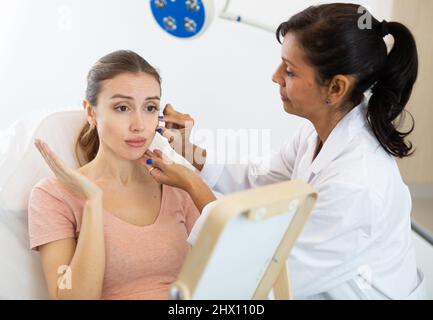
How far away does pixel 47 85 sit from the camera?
172 centimetres

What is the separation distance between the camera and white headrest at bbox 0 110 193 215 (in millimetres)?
1228

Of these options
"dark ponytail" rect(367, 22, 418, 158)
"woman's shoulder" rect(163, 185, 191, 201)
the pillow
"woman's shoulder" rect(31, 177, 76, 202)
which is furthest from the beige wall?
"woman's shoulder" rect(31, 177, 76, 202)

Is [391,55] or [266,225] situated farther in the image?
[391,55]

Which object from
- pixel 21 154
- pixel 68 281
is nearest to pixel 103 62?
pixel 21 154

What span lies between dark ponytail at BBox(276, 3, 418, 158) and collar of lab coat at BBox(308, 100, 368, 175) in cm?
3

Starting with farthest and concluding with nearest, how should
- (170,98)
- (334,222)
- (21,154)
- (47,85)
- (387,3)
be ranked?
(387,3)
(170,98)
(47,85)
(21,154)
(334,222)

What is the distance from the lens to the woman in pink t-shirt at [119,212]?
104cm

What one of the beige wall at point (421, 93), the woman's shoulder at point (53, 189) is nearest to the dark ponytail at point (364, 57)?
the woman's shoulder at point (53, 189)

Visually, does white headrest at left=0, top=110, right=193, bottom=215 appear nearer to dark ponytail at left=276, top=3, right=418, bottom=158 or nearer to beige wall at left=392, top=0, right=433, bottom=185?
dark ponytail at left=276, top=3, right=418, bottom=158

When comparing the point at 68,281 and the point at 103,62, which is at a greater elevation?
the point at 103,62

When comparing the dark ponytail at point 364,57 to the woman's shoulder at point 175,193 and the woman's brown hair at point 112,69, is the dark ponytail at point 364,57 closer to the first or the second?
the woman's brown hair at point 112,69

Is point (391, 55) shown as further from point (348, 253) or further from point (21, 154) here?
point (21, 154)

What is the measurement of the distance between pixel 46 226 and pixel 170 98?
874mm
